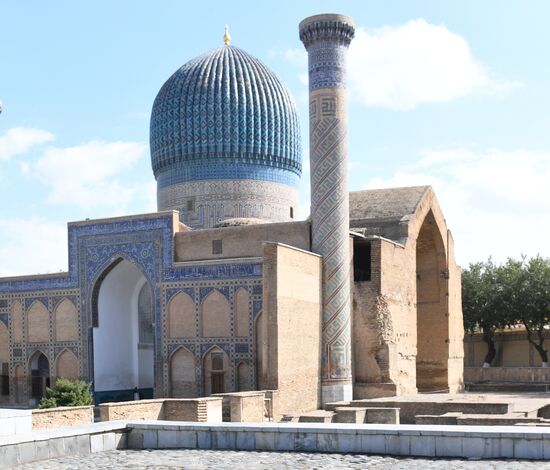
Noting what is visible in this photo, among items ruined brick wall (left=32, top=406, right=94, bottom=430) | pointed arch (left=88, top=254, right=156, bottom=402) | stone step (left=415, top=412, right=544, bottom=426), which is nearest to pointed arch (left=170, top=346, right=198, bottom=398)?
pointed arch (left=88, top=254, right=156, bottom=402)

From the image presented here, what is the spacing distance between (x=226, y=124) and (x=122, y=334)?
18.7 feet

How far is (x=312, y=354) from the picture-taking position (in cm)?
1611

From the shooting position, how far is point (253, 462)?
23.6 feet

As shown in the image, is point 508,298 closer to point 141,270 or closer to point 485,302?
point 485,302

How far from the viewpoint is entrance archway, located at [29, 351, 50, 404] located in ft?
63.6

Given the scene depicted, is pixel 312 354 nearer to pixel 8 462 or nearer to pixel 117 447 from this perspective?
pixel 117 447

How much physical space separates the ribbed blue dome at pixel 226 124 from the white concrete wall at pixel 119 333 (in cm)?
349

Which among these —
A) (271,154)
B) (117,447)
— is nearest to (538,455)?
(117,447)

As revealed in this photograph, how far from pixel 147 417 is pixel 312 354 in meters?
3.98

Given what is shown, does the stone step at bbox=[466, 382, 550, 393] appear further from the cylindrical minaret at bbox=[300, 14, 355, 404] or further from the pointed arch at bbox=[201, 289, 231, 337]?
the pointed arch at bbox=[201, 289, 231, 337]

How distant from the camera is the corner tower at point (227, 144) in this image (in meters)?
21.5

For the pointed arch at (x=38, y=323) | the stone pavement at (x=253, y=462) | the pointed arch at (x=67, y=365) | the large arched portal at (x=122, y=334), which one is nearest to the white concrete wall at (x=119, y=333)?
the large arched portal at (x=122, y=334)

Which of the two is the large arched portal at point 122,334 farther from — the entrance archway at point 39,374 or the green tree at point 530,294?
the green tree at point 530,294

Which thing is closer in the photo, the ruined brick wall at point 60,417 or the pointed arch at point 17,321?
the ruined brick wall at point 60,417
